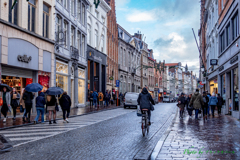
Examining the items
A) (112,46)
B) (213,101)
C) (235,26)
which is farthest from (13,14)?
(112,46)

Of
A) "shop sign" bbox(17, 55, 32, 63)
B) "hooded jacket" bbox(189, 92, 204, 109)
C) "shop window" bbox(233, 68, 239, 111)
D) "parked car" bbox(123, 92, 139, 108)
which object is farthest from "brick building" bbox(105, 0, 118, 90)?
"hooded jacket" bbox(189, 92, 204, 109)

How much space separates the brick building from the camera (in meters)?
44.8

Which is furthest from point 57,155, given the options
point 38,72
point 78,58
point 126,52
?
point 126,52

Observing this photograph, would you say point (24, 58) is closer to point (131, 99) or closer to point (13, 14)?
point (13, 14)

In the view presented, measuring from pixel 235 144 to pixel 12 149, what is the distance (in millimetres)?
5929

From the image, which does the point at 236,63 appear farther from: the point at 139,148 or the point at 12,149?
the point at 12,149

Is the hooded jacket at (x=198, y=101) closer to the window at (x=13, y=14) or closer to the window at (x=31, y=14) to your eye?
the window at (x=13, y=14)

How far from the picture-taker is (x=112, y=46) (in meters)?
47.7

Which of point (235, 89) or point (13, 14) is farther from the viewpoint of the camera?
point (235, 89)

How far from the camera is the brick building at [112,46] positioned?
147 feet

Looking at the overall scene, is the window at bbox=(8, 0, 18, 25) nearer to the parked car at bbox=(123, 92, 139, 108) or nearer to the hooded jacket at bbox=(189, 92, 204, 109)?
the hooded jacket at bbox=(189, 92, 204, 109)

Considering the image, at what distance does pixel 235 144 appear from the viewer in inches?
316

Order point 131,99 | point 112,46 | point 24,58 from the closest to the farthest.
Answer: point 24,58
point 131,99
point 112,46

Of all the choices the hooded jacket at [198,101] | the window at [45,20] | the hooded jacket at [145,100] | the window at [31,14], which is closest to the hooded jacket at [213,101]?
the hooded jacket at [198,101]
